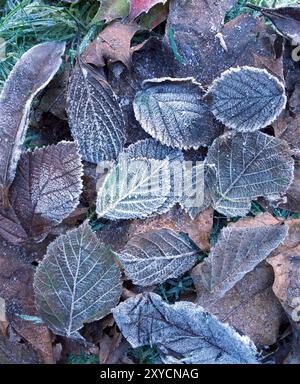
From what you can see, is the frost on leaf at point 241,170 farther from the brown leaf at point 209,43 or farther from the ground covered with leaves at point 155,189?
the brown leaf at point 209,43

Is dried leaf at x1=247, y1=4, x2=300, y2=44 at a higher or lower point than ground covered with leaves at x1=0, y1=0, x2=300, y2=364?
higher

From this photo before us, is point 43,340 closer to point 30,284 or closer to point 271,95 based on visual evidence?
point 30,284

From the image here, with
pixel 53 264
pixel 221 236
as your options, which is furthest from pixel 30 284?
pixel 221 236

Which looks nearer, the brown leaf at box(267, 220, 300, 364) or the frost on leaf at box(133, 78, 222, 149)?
the brown leaf at box(267, 220, 300, 364)

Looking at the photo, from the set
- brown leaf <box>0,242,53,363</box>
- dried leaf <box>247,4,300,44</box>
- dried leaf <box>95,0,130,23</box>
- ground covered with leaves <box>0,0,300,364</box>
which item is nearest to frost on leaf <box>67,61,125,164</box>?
ground covered with leaves <box>0,0,300,364</box>

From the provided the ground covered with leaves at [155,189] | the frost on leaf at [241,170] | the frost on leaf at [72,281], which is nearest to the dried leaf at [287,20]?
the ground covered with leaves at [155,189]

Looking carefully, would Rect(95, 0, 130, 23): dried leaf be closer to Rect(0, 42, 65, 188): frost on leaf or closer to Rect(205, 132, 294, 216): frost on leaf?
Rect(0, 42, 65, 188): frost on leaf
